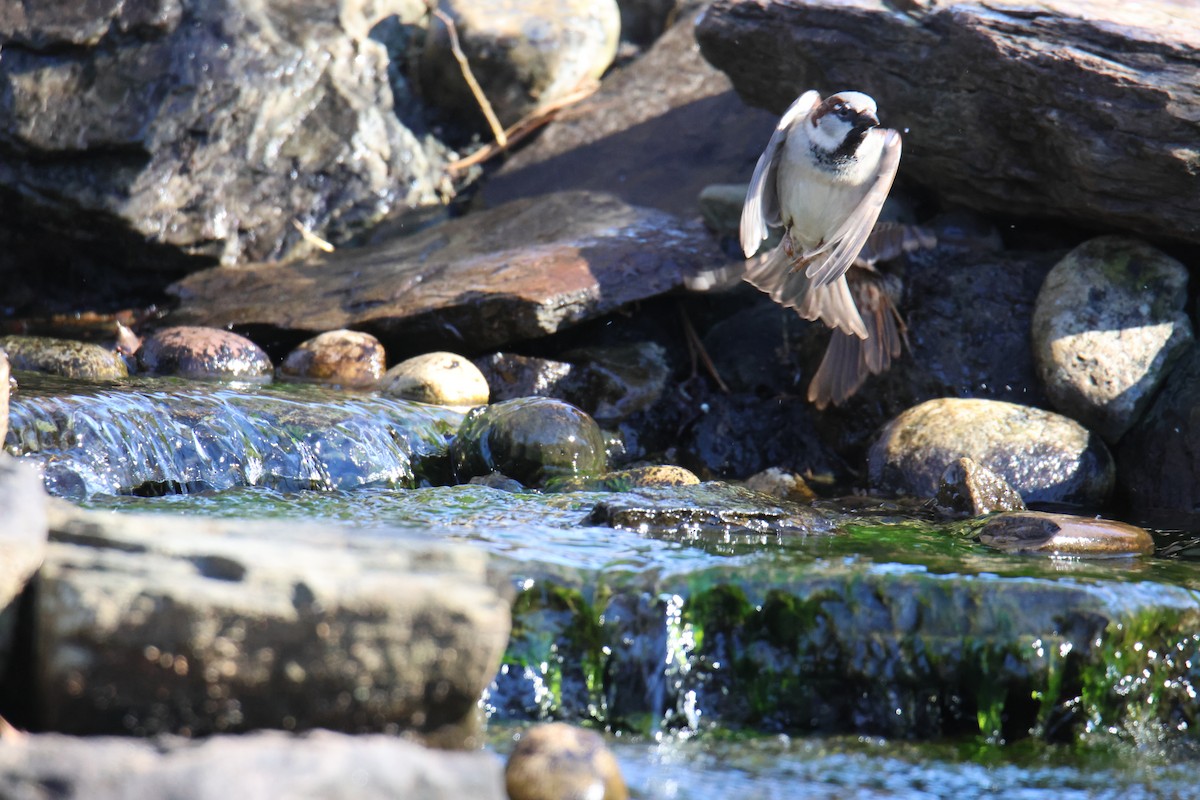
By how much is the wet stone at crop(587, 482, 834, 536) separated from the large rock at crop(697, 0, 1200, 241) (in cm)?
273

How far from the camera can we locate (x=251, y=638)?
232cm

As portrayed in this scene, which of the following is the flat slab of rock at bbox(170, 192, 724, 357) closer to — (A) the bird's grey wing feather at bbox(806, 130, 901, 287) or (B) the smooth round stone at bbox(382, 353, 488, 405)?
(B) the smooth round stone at bbox(382, 353, 488, 405)

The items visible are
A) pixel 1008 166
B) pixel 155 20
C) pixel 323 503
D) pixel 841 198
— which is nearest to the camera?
pixel 323 503

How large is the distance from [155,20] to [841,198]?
16.4ft

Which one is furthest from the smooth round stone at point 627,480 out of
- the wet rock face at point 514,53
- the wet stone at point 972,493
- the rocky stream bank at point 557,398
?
the wet rock face at point 514,53

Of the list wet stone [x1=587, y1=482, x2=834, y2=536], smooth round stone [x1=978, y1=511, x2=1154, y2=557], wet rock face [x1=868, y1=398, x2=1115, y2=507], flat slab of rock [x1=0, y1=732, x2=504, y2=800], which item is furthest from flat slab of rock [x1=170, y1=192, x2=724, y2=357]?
flat slab of rock [x1=0, y1=732, x2=504, y2=800]

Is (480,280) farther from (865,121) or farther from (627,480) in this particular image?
(865,121)

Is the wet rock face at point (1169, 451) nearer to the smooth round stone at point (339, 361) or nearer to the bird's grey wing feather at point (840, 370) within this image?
the bird's grey wing feather at point (840, 370)

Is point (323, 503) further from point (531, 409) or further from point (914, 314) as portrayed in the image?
point (914, 314)

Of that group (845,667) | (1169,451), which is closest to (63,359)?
(845,667)

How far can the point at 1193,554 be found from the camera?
4.79m

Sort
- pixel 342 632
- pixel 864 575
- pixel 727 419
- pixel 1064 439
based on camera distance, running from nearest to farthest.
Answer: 1. pixel 342 632
2. pixel 864 575
3. pixel 1064 439
4. pixel 727 419

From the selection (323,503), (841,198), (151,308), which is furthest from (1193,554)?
(151,308)

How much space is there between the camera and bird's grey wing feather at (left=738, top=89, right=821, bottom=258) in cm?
521
